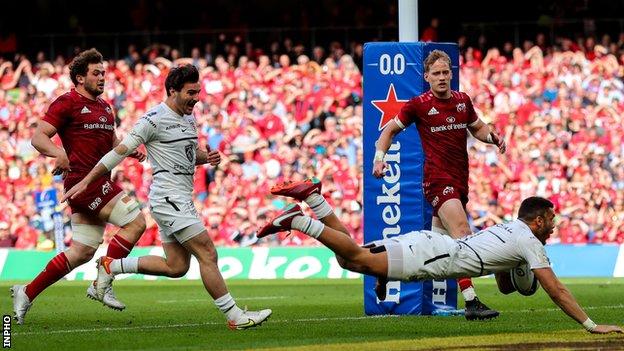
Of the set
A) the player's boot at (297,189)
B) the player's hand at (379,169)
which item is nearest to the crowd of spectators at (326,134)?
the player's hand at (379,169)

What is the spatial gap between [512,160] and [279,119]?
5.18 metres

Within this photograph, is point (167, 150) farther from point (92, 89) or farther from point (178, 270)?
point (92, 89)

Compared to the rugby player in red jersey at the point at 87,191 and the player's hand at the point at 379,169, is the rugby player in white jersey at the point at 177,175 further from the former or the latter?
the player's hand at the point at 379,169

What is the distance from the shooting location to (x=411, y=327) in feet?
40.0

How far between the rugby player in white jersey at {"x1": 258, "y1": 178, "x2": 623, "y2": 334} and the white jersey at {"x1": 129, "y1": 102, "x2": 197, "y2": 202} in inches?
44.7

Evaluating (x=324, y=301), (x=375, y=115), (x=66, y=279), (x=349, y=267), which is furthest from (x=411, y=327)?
(x=66, y=279)

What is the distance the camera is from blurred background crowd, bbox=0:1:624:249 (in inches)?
976

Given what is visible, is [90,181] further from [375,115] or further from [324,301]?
[324,301]

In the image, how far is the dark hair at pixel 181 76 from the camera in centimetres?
1162

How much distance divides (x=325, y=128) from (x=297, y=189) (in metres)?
16.6

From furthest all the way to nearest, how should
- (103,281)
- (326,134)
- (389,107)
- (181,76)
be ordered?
(326,134)
(389,107)
(103,281)
(181,76)

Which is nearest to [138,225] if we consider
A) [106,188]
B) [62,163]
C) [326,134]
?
[106,188]

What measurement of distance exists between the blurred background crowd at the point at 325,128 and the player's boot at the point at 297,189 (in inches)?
525

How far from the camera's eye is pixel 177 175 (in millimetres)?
11711
